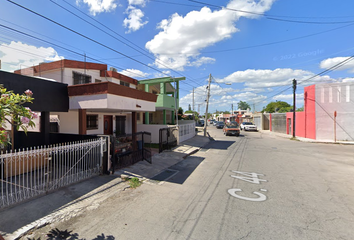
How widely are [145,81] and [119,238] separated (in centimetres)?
1434

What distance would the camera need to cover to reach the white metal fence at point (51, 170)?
445 cm

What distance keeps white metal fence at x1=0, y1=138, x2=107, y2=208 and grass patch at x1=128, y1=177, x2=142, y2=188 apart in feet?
4.62

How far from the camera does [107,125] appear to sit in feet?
43.0

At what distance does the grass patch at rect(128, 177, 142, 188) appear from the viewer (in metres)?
5.80

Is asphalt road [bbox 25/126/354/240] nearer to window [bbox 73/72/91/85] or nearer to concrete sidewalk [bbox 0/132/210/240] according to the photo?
concrete sidewalk [bbox 0/132/210/240]

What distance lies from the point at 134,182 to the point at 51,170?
2546mm

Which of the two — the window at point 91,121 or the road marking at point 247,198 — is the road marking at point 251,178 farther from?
the window at point 91,121

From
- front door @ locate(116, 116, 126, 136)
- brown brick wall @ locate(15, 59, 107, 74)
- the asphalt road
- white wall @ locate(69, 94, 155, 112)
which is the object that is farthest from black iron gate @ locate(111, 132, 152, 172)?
brown brick wall @ locate(15, 59, 107, 74)

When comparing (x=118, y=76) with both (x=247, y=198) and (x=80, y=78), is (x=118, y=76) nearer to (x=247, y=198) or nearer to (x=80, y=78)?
(x=80, y=78)

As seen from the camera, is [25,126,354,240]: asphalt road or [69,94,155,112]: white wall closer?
[25,126,354,240]: asphalt road

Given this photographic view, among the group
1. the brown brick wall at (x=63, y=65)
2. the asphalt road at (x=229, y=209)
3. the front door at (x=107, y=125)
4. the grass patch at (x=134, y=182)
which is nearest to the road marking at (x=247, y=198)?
the asphalt road at (x=229, y=209)

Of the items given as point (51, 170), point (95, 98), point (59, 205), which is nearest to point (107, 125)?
point (95, 98)

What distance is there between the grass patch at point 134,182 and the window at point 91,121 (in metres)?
7.01

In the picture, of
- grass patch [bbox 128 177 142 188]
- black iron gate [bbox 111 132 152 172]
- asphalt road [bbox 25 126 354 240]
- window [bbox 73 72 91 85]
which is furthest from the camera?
window [bbox 73 72 91 85]
